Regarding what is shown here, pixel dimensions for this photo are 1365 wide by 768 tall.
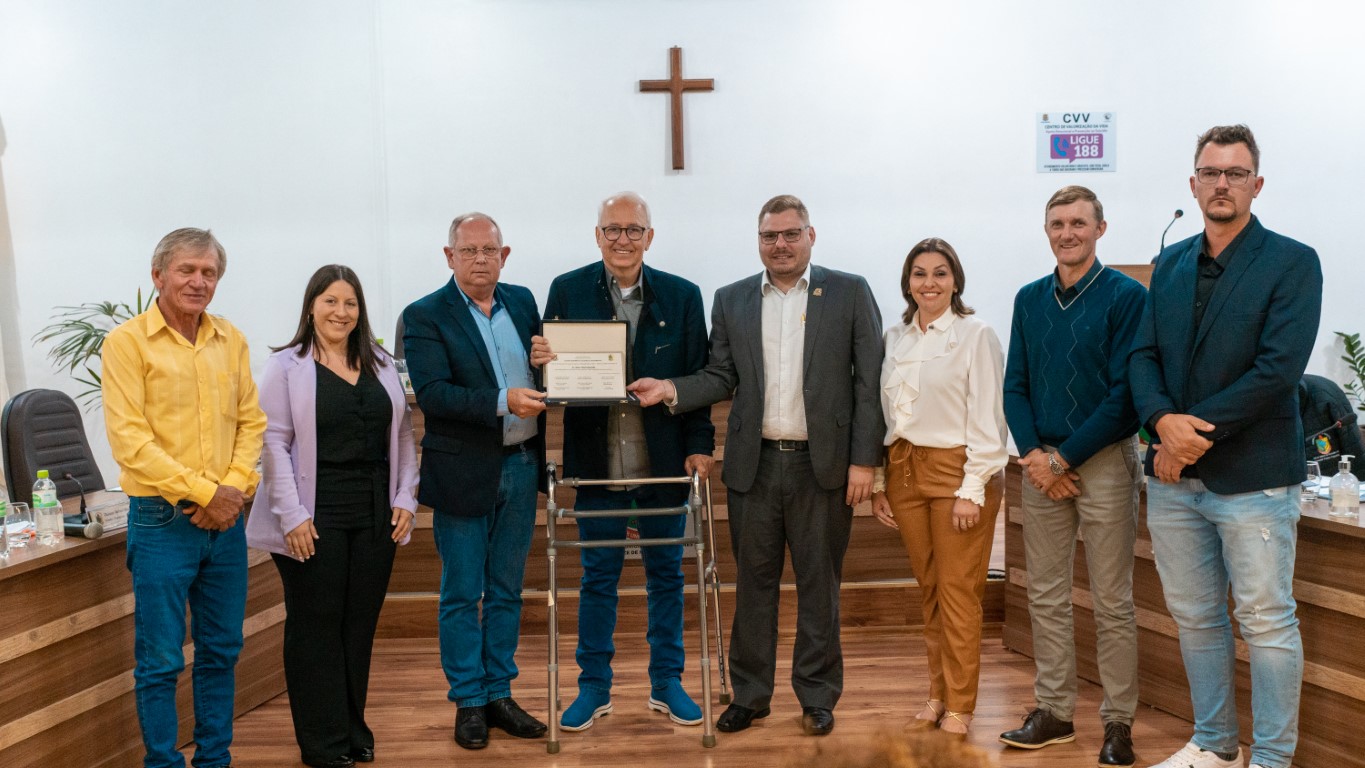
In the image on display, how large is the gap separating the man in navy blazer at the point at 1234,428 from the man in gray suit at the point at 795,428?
0.85m

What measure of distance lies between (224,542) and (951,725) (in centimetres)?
220

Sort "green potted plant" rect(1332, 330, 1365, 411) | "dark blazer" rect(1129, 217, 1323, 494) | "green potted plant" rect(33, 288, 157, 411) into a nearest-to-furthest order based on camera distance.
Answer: "dark blazer" rect(1129, 217, 1323, 494) < "green potted plant" rect(33, 288, 157, 411) < "green potted plant" rect(1332, 330, 1365, 411)

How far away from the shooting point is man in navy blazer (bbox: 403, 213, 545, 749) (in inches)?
130

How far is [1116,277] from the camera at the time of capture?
316 cm

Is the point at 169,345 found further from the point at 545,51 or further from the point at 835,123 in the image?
the point at 835,123

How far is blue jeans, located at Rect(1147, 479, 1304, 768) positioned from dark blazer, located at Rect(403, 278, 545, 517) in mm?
1928


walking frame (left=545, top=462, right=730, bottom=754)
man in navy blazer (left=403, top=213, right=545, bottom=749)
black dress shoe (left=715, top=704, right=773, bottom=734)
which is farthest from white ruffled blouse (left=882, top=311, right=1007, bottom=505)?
man in navy blazer (left=403, top=213, right=545, bottom=749)

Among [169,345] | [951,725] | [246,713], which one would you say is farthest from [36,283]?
[951,725]

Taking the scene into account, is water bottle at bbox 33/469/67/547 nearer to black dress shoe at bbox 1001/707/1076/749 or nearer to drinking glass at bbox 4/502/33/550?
drinking glass at bbox 4/502/33/550

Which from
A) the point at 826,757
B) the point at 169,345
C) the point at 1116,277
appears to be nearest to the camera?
the point at 826,757

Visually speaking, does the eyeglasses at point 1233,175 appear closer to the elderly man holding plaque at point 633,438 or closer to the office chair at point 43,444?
the elderly man holding plaque at point 633,438

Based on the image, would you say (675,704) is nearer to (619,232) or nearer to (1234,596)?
(619,232)

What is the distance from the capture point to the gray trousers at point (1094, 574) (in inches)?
123

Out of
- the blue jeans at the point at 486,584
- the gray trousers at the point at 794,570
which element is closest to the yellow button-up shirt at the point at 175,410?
the blue jeans at the point at 486,584
